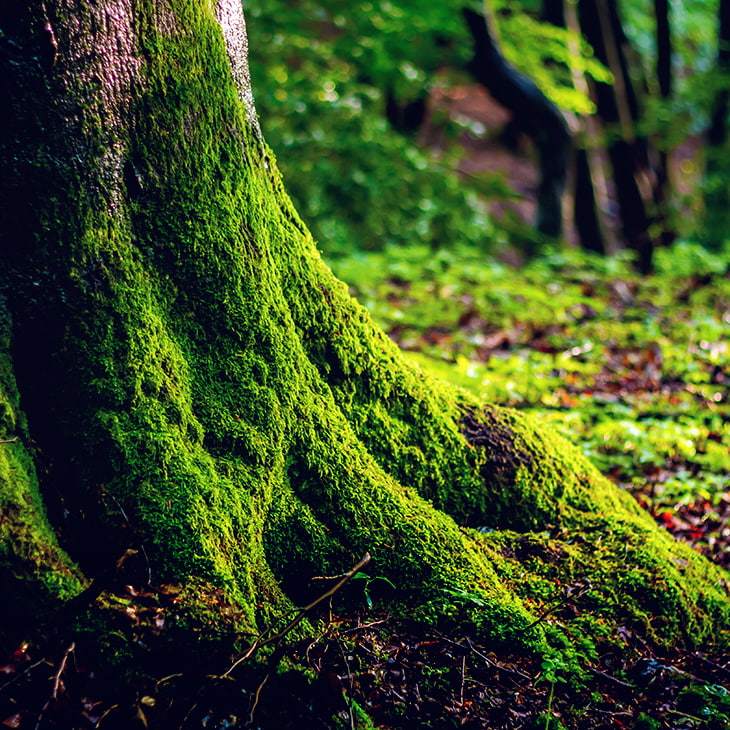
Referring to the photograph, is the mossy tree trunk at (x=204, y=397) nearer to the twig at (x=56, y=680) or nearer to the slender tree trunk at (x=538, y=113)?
the twig at (x=56, y=680)

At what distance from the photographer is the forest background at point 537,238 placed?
5168 millimetres

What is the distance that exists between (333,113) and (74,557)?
9.62 metres

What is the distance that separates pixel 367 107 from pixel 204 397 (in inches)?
385

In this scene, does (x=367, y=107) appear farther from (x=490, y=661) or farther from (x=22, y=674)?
(x=22, y=674)

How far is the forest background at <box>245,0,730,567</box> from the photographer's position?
5.17m

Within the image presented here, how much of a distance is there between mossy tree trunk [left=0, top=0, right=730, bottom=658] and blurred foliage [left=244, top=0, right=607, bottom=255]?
25.7 ft

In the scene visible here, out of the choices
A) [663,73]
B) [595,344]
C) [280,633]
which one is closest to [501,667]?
[280,633]

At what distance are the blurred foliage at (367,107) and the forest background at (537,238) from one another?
0.11ft

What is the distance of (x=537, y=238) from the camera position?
39.1 ft

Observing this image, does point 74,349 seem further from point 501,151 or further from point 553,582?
point 501,151

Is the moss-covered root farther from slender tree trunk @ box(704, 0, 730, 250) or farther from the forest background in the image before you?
slender tree trunk @ box(704, 0, 730, 250)

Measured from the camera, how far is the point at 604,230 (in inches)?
479

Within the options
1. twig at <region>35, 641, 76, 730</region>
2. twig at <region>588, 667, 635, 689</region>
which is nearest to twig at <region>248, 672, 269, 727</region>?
twig at <region>35, 641, 76, 730</region>

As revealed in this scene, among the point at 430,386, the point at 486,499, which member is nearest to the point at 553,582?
the point at 486,499
